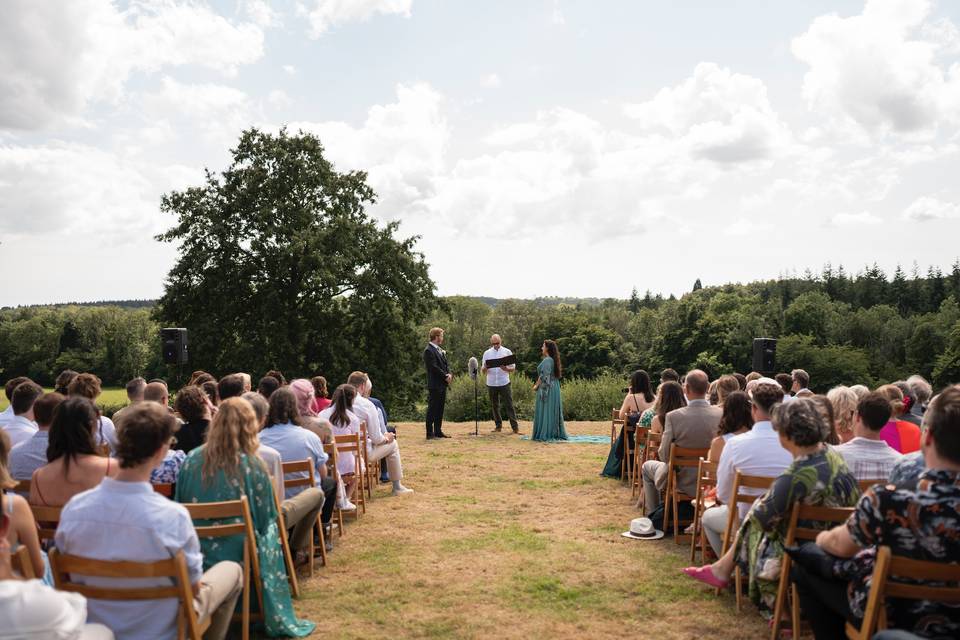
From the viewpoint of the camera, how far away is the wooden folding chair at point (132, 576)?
2901 millimetres

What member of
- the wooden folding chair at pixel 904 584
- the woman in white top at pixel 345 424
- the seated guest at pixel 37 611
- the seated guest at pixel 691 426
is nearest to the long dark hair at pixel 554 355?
the woman in white top at pixel 345 424

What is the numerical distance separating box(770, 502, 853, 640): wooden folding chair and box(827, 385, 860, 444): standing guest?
183 cm

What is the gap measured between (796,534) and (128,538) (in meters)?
3.28

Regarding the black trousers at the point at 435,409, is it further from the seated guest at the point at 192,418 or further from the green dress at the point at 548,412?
the seated guest at the point at 192,418

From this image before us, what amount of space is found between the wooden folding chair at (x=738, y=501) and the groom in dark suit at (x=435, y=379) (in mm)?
8159

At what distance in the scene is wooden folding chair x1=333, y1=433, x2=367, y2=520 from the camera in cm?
666

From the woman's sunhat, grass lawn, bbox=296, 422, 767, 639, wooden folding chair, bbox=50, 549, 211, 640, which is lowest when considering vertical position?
grass lawn, bbox=296, 422, 767, 639

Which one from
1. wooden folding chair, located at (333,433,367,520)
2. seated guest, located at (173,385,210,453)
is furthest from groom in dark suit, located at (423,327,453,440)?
seated guest, located at (173,385,210,453)

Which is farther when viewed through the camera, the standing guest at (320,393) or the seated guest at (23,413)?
the standing guest at (320,393)

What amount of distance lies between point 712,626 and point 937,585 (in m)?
1.79

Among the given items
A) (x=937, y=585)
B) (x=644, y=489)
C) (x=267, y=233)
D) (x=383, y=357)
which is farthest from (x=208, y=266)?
(x=937, y=585)

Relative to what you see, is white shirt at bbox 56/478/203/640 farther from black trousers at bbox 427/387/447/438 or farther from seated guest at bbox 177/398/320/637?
black trousers at bbox 427/387/447/438

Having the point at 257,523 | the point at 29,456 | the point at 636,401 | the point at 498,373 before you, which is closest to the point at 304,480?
the point at 257,523

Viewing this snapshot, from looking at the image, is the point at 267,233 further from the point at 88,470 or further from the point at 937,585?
the point at 937,585
